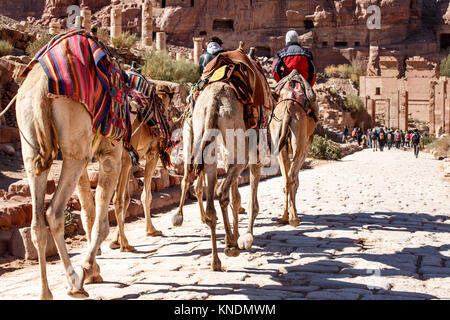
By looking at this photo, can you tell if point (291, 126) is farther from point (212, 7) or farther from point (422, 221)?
point (212, 7)

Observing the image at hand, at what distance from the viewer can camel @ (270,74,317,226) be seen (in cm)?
801

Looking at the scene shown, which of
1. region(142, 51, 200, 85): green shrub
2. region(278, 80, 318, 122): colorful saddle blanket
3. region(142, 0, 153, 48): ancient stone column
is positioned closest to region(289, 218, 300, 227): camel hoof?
region(278, 80, 318, 122): colorful saddle blanket

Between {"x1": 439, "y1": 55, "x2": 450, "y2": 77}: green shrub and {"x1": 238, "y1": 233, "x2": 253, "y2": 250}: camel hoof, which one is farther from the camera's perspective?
{"x1": 439, "y1": 55, "x2": 450, "y2": 77}: green shrub

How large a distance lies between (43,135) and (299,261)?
3.25m

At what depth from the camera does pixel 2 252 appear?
6.58 metres

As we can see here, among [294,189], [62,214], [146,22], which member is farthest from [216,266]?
[146,22]

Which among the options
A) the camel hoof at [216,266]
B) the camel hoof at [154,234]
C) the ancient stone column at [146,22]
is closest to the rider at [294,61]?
the camel hoof at [154,234]

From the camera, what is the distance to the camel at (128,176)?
678cm

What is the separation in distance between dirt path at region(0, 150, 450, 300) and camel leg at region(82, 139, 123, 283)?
0.21 m

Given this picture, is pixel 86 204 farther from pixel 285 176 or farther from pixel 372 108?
pixel 372 108

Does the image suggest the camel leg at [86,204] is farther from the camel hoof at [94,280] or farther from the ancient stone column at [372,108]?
the ancient stone column at [372,108]

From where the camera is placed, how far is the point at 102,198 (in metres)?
4.97

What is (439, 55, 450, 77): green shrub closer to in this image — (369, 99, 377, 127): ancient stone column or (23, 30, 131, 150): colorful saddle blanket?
(369, 99, 377, 127): ancient stone column
